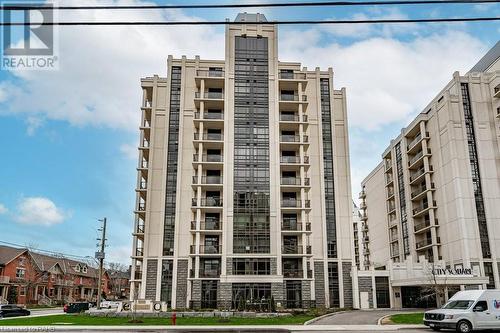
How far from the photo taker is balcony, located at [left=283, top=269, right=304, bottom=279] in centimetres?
4838

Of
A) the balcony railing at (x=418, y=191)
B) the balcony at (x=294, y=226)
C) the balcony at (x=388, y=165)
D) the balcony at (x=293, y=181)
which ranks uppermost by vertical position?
the balcony at (x=388, y=165)

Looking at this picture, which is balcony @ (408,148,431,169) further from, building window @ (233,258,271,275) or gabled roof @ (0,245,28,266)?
gabled roof @ (0,245,28,266)

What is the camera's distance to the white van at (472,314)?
71.0 feet

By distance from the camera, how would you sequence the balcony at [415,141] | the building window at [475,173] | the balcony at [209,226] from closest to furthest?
the balcony at [209,226]
the building window at [475,173]
the balcony at [415,141]

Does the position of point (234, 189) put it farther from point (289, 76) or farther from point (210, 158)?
point (289, 76)

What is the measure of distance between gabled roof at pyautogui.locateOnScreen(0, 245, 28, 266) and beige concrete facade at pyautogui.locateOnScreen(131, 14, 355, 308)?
90.2 feet

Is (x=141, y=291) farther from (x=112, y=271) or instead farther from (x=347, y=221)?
(x=112, y=271)

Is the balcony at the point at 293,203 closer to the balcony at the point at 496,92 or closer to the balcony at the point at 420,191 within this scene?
the balcony at the point at 420,191

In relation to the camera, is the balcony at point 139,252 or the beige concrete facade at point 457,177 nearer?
the beige concrete facade at point 457,177

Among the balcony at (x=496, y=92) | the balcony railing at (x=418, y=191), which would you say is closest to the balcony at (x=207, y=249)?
the balcony railing at (x=418, y=191)

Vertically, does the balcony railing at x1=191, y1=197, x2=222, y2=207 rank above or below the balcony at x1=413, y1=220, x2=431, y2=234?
above

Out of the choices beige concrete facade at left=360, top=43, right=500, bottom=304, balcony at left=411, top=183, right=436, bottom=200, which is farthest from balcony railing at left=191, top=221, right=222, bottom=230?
balcony at left=411, top=183, right=436, bottom=200

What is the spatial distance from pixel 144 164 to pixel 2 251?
3245 cm

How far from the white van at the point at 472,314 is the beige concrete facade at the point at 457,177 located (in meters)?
25.2
